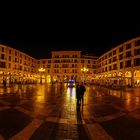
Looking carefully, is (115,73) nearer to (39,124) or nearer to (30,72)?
(30,72)

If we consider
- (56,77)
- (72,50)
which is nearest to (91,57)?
(72,50)

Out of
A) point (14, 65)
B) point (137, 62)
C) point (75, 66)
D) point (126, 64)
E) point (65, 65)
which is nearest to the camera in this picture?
point (137, 62)

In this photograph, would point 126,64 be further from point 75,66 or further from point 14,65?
point 75,66

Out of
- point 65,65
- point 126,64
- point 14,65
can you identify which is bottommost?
point 126,64

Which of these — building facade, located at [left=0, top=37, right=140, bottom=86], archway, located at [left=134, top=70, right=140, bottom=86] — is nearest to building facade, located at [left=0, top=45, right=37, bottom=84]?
building facade, located at [left=0, top=37, right=140, bottom=86]

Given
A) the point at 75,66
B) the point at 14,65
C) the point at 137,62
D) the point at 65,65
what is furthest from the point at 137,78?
the point at 65,65

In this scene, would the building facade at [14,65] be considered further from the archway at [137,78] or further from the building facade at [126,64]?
the archway at [137,78]

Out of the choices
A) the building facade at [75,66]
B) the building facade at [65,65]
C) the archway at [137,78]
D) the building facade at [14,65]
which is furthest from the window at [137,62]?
the building facade at [65,65]

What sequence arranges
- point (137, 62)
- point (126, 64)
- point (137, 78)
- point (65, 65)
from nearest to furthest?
point (137, 62)
point (137, 78)
point (126, 64)
point (65, 65)

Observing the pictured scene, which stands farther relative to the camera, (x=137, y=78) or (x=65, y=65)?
(x=65, y=65)

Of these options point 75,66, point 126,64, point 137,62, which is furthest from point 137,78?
point 75,66

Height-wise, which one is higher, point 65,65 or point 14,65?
point 65,65

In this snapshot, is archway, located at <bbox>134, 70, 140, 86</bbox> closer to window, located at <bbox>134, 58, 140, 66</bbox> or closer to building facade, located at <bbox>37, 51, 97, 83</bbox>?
window, located at <bbox>134, 58, 140, 66</bbox>

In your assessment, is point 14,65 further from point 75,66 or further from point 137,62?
point 137,62
